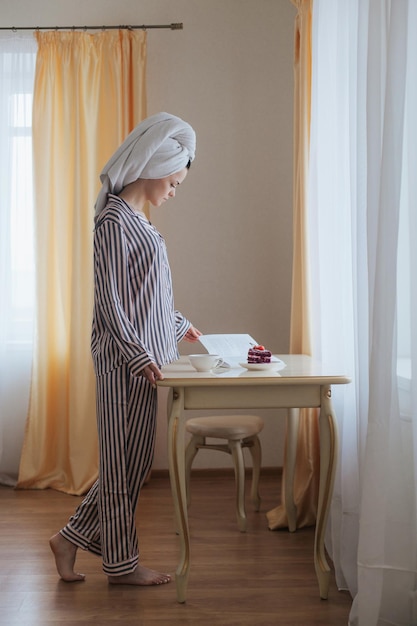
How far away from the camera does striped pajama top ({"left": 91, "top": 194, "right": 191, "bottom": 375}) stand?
2324mm

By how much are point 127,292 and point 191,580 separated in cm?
97

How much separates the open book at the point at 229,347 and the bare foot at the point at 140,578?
2.37ft

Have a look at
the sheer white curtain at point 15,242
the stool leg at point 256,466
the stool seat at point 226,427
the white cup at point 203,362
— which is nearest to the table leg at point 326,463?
the white cup at point 203,362

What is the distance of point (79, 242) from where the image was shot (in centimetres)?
388

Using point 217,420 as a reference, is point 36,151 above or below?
above

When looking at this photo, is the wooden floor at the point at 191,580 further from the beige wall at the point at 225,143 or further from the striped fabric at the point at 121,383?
→ the beige wall at the point at 225,143

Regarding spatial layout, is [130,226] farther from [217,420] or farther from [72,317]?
[72,317]

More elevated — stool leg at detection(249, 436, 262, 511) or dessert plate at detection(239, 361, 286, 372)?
dessert plate at detection(239, 361, 286, 372)

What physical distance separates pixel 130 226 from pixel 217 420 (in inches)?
43.7

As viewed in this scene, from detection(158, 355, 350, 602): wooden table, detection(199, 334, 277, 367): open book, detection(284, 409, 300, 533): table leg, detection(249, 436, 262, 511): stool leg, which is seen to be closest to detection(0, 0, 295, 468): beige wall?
detection(249, 436, 262, 511): stool leg

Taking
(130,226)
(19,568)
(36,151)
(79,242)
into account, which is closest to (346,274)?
(130,226)

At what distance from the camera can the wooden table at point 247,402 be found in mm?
2223

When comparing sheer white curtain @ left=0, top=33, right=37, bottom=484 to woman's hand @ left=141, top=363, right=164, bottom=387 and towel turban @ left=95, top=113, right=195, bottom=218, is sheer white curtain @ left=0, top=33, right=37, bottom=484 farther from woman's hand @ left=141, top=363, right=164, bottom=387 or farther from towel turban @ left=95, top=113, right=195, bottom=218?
woman's hand @ left=141, top=363, right=164, bottom=387

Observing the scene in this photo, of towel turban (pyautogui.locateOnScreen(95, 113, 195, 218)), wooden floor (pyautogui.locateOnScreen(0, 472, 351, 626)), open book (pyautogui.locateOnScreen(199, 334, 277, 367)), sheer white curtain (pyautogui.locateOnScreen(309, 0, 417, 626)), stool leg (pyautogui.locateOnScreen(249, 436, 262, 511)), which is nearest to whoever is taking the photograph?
sheer white curtain (pyautogui.locateOnScreen(309, 0, 417, 626))
